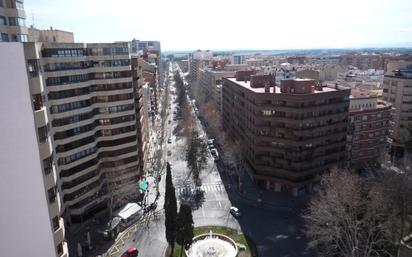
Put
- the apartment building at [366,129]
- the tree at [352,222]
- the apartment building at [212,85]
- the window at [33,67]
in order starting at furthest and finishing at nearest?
the apartment building at [212,85] → the apartment building at [366,129] → the tree at [352,222] → the window at [33,67]

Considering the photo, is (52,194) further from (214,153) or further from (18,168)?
(214,153)

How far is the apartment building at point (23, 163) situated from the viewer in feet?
61.6

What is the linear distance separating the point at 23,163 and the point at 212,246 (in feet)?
128

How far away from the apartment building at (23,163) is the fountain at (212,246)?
3224 cm

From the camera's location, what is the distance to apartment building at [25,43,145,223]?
52438 millimetres

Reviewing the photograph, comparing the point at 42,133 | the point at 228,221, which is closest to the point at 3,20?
the point at 42,133

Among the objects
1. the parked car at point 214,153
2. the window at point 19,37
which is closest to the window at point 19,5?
the window at point 19,37

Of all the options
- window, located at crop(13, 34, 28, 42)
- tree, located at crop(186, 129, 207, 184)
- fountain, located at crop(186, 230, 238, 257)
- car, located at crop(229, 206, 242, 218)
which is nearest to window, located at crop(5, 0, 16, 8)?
window, located at crop(13, 34, 28, 42)

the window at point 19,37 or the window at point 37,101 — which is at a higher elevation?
the window at point 19,37

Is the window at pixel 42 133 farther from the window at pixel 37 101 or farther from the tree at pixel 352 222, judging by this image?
the tree at pixel 352 222

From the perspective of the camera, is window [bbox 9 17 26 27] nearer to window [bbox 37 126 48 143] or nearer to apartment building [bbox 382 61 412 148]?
window [bbox 37 126 48 143]

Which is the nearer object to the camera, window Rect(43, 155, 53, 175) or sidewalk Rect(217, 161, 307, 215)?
window Rect(43, 155, 53, 175)

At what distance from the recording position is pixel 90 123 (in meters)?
58.8

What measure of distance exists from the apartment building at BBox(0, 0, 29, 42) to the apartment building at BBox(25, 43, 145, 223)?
4.71m
